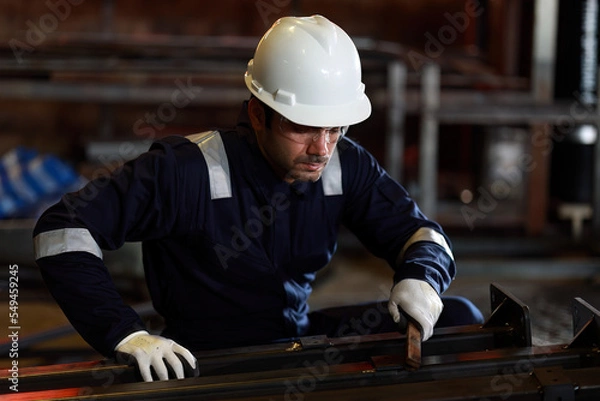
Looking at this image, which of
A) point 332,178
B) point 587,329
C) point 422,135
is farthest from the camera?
point 422,135

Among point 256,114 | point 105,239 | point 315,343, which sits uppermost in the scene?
point 256,114

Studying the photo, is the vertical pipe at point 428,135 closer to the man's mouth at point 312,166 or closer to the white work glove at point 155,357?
the man's mouth at point 312,166

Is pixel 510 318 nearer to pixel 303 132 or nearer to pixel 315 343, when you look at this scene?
pixel 315 343

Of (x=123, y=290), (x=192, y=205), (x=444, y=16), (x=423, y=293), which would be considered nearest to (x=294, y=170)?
(x=192, y=205)

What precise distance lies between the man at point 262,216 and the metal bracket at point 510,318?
148 millimetres

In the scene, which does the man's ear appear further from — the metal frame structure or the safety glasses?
the metal frame structure

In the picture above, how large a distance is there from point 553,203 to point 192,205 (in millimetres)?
3890

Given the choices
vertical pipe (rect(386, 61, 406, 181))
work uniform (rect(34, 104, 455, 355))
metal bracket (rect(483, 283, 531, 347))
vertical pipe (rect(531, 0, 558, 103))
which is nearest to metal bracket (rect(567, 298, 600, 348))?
metal bracket (rect(483, 283, 531, 347))

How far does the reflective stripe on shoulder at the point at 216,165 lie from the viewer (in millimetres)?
2105

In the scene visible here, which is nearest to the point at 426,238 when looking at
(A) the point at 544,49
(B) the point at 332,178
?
(B) the point at 332,178

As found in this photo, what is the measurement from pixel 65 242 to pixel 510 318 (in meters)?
1.10

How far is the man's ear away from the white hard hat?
0.16 ft

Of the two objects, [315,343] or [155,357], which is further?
[315,343]

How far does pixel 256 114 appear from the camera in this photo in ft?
7.07
